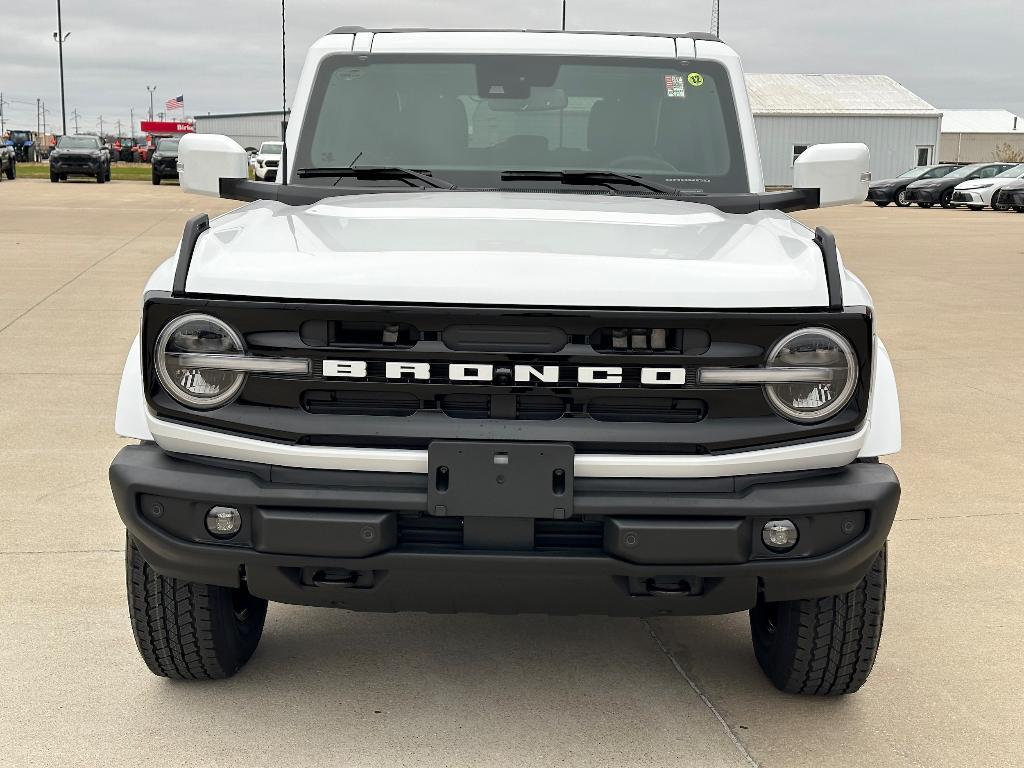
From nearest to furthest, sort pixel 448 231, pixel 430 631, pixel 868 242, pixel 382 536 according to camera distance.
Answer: pixel 382 536 < pixel 448 231 < pixel 430 631 < pixel 868 242

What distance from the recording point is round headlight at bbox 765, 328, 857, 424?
2.90m

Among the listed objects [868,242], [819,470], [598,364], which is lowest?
[868,242]

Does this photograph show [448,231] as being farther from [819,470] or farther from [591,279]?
[819,470]

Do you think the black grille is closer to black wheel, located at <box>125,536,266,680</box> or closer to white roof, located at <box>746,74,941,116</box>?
black wheel, located at <box>125,536,266,680</box>

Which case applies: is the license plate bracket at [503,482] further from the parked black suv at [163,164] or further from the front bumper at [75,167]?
the front bumper at [75,167]

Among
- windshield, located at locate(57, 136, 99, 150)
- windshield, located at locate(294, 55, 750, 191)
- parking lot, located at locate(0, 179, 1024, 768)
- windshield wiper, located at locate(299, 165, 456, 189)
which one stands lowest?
windshield, located at locate(57, 136, 99, 150)

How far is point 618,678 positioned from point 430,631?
2.18ft

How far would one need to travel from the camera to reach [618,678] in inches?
144

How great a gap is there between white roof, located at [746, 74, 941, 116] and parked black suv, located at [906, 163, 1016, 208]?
85.6ft

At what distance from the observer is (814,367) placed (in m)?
2.90

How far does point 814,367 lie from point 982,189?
33.0 meters

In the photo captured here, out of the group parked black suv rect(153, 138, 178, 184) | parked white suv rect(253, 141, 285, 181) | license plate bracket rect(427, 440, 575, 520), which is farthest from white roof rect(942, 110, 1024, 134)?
license plate bracket rect(427, 440, 575, 520)

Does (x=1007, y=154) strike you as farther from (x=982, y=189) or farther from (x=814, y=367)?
(x=814, y=367)

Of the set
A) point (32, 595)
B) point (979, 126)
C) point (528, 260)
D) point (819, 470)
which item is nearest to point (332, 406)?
point (528, 260)
